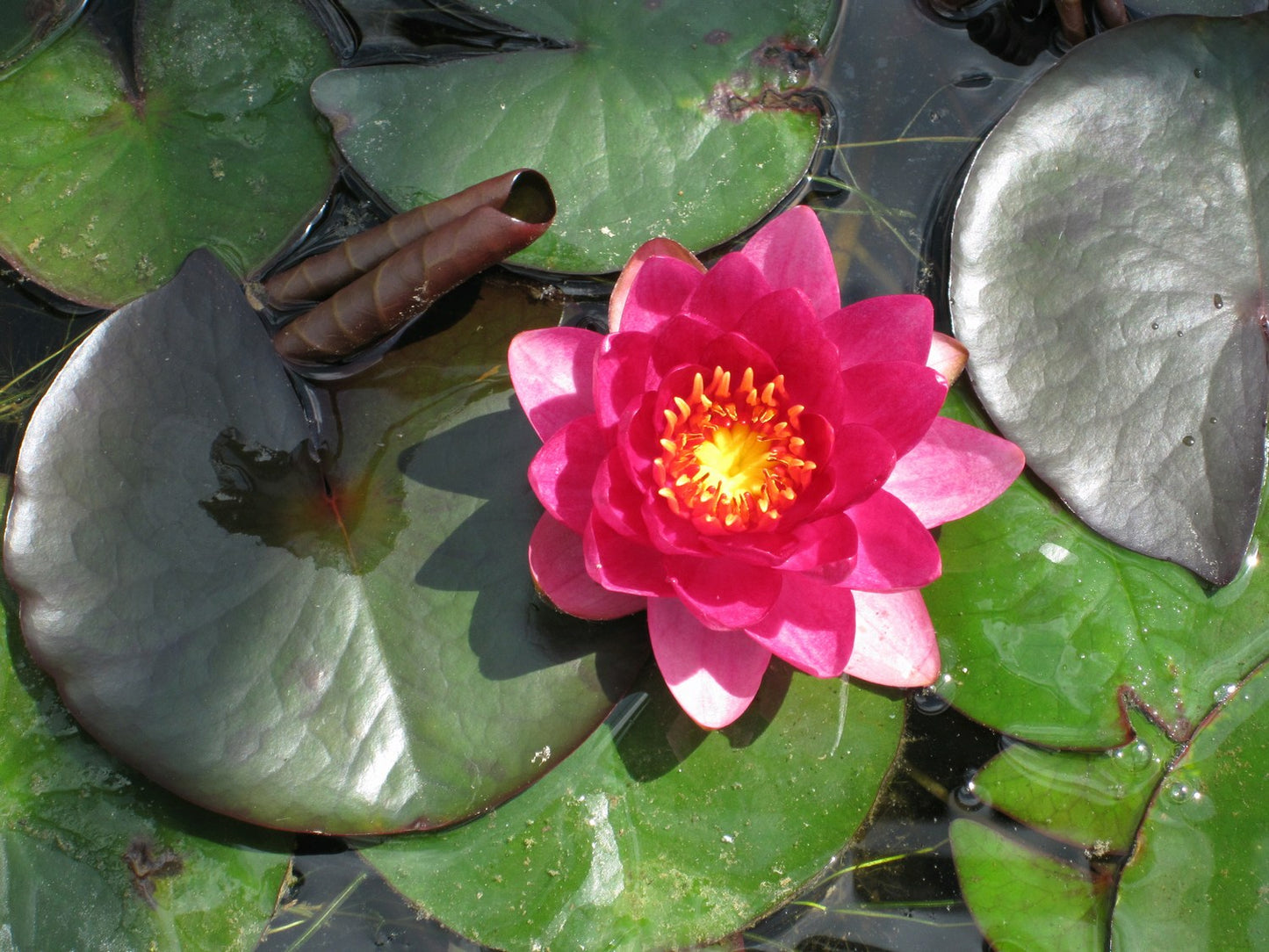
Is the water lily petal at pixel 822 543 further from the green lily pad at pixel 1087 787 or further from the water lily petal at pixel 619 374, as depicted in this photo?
the green lily pad at pixel 1087 787

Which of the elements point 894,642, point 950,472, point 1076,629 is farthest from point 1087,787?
point 950,472

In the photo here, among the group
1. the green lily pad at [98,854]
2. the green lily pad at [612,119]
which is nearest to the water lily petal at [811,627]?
the green lily pad at [612,119]

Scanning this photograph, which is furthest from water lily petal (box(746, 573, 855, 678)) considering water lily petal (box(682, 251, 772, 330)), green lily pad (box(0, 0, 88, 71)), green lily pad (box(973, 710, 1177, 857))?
green lily pad (box(0, 0, 88, 71))

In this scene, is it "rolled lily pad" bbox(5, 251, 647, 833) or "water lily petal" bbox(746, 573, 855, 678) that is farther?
"rolled lily pad" bbox(5, 251, 647, 833)

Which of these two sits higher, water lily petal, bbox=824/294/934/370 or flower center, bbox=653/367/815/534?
water lily petal, bbox=824/294/934/370

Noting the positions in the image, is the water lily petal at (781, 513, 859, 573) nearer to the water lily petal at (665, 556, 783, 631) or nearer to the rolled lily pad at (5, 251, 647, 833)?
the water lily petal at (665, 556, 783, 631)

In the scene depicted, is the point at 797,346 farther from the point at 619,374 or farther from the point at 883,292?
the point at 883,292
